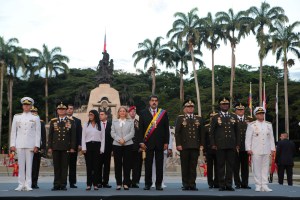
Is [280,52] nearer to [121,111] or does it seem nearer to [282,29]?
[282,29]

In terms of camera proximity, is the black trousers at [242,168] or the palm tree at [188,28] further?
the palm tree at [188,28]

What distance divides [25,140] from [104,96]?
134ft

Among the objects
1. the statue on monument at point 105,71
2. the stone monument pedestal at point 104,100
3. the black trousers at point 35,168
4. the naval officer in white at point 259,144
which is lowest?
the black trousers at point 35,168

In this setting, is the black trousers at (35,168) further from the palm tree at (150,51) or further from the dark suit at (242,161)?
the palm tree at (150,51)

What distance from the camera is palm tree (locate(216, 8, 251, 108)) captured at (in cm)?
5512

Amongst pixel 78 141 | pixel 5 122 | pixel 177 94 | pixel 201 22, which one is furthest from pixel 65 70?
pixel 78 141

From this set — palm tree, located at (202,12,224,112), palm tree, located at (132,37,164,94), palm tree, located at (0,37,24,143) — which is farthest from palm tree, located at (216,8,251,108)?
palm tree, located at (0,37,24,143)

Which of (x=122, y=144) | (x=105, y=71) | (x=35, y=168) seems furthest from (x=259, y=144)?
(x=105, y=71)

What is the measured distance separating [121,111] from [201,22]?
46219mm

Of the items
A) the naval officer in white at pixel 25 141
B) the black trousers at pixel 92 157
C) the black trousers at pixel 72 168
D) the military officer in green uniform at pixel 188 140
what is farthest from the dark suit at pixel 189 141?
the naval officer in white at pixel 25 141

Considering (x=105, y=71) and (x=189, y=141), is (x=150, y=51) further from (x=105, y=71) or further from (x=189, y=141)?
(x=189, y=141)

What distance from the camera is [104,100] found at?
49781 mm

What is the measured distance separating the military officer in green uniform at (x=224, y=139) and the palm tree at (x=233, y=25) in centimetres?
4383

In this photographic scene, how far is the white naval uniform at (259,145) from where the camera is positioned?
1134 cm
